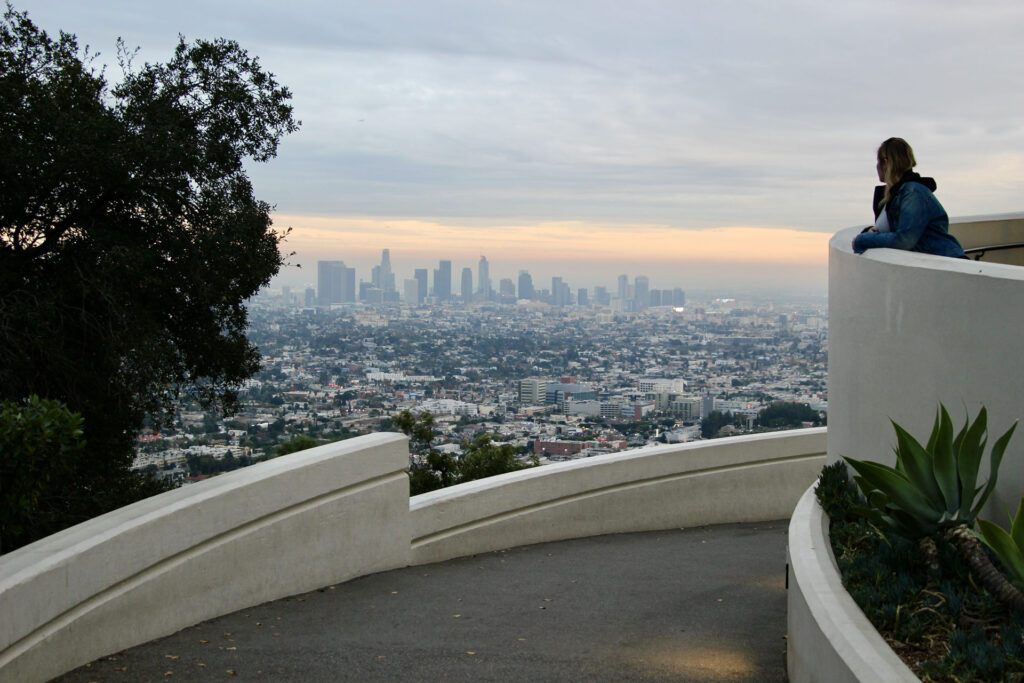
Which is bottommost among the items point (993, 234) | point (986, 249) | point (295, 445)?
point (295, 445)

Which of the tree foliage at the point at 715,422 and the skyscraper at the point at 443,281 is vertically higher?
the skyscraper at the point at 443,281

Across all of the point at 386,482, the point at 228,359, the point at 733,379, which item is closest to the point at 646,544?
the point at 386,482

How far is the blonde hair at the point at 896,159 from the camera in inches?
227

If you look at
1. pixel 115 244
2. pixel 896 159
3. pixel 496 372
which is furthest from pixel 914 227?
pixel 496 372

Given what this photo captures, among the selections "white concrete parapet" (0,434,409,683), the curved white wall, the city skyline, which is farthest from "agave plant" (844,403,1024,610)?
the city skyline

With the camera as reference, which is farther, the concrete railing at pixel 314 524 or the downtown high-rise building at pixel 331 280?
the downtown high-rise building at pixel 331 280

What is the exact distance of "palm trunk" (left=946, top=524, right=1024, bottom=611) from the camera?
3666 millimetres

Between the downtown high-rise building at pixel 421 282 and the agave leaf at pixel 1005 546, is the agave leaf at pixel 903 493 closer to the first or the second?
the agave leaf at pixel 1005 546

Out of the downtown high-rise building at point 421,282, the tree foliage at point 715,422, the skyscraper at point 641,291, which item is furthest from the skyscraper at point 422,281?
the tree foliage at point 715,422

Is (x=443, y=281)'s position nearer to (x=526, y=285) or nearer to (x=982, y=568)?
(x=526, y=285)

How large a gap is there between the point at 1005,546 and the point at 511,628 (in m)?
2.91

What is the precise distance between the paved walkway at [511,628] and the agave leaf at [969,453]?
134cm

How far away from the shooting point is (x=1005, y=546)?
3500 mm

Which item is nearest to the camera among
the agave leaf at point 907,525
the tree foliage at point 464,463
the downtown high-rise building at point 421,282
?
the agave leaf at point 907,525
